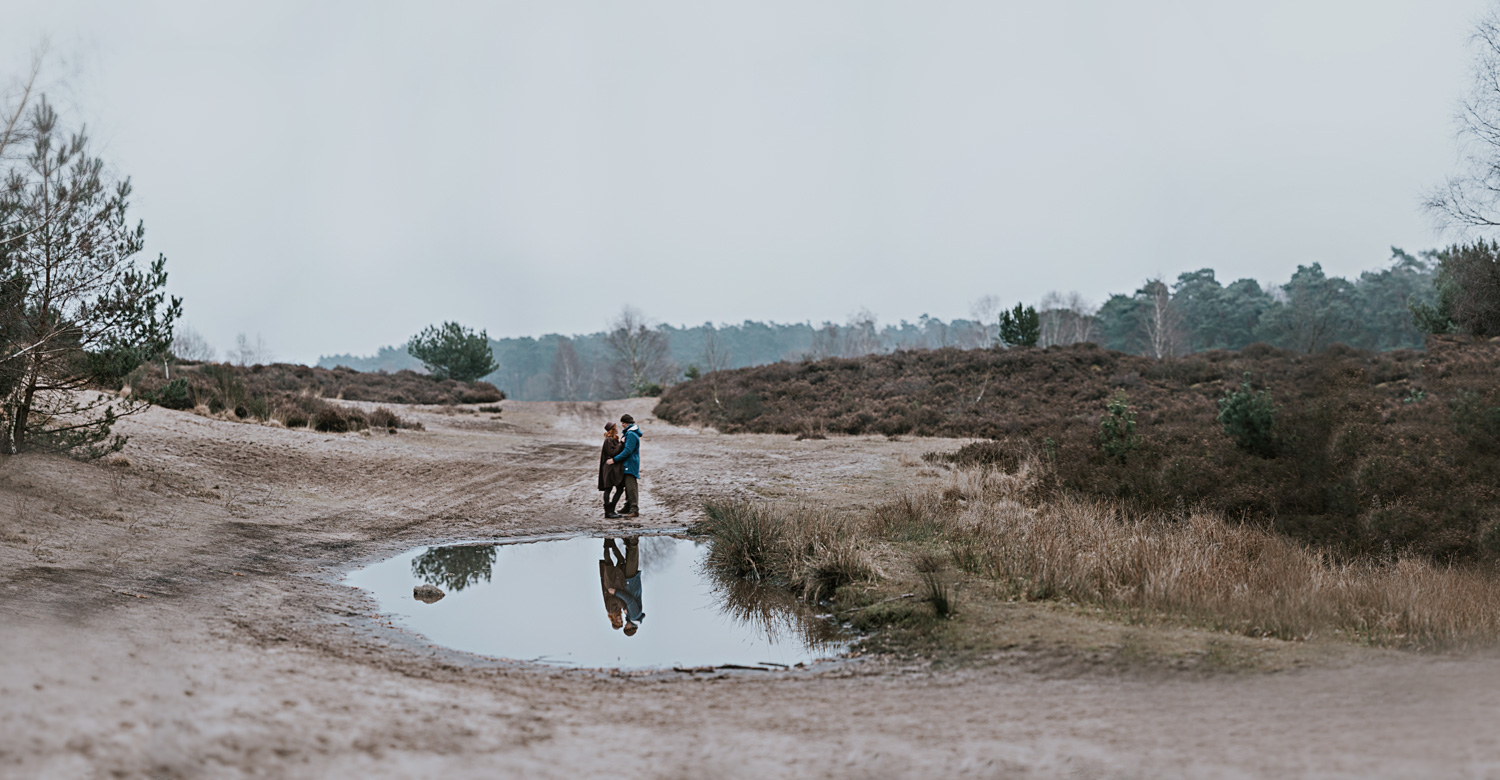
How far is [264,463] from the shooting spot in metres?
15.4

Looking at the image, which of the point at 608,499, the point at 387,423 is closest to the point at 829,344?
the point at 387,423

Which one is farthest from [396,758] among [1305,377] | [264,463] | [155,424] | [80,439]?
[1305,377]

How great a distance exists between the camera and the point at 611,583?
912cm

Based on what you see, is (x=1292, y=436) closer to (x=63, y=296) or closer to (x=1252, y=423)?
(x=1252, y=423)

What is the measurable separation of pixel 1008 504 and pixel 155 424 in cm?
1603

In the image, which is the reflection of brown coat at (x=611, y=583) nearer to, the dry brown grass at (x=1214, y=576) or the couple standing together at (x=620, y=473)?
the couple standing together at (x=620, y=473)

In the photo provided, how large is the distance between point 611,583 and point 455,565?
2.21 metres

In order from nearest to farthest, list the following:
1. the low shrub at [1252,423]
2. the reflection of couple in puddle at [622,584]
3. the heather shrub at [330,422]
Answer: the reflection of couple in puddle at [622,584] < the low shrub at [1252,423] < the heather shrub at [330,422]

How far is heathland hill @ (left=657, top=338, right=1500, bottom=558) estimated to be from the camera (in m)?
11.2

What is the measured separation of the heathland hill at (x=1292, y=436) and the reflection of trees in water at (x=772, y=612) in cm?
733

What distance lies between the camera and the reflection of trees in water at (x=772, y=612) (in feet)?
22.8

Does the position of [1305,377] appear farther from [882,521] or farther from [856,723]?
[856,723]

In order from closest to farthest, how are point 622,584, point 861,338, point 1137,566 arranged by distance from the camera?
1. point 1137,566
2. point 622,584
3. point 861,338

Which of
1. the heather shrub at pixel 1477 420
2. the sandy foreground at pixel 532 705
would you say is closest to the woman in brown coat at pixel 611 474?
the sandy foreground at pixel 532 705
